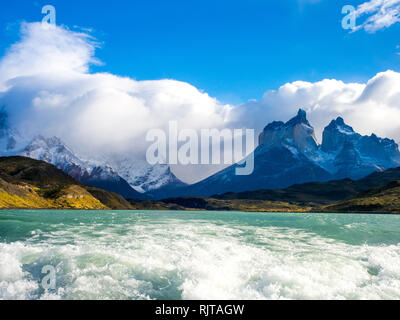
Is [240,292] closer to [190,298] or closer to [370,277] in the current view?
[190,298]

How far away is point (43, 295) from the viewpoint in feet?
65.1

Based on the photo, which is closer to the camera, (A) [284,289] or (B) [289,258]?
(A) [284,289]

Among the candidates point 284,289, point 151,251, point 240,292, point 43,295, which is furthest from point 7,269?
point 284,289

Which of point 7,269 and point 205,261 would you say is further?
point 205,261

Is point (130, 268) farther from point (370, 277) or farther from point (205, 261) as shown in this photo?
point (370, 277)

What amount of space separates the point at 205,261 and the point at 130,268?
6733mm

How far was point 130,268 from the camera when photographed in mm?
25172
